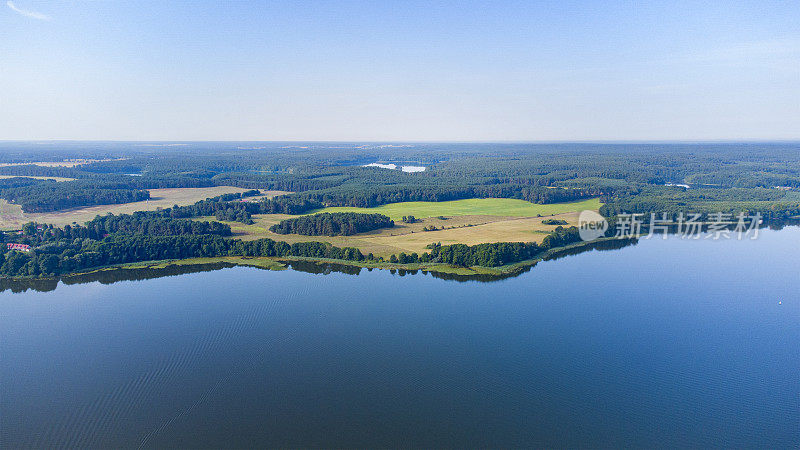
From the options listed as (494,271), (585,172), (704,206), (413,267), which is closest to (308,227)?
(413,267)

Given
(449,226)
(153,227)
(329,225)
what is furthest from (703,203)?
(153,227)

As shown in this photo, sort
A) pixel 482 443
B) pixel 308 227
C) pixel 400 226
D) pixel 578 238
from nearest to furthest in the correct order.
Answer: pixel 482 443, pixel 578 238, pixel 308 227, pixel 400 226

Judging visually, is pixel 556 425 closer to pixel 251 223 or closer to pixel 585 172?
pixel 251 223

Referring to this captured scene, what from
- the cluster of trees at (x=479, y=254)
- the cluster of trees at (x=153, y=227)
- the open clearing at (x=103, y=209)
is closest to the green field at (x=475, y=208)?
the cluster of trees at (x=153, y=227)

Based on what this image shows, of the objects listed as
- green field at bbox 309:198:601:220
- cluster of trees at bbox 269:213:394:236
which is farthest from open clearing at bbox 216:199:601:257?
cluster of trees at bbox 269:213:394:236

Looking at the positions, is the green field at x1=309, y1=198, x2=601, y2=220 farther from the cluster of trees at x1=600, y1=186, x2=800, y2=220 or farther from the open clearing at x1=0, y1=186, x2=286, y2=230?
the open clearing at x1=0, y1=186, x2=286, y2=230

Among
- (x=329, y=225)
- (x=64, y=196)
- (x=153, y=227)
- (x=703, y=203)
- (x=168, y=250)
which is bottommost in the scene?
(x=168, y=250)

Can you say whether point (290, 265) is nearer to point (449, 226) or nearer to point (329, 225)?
point (329, 225)
